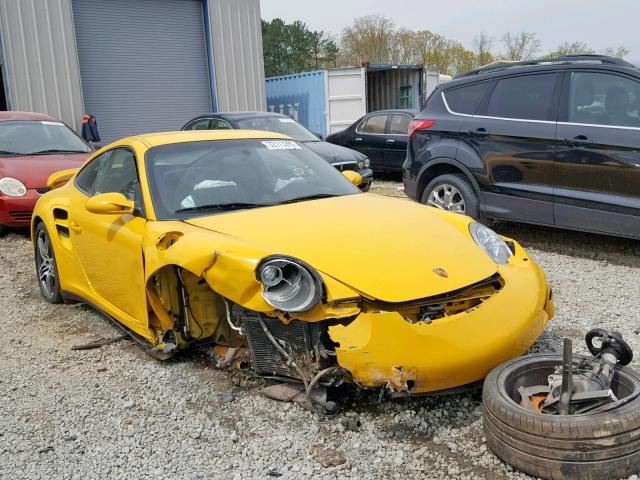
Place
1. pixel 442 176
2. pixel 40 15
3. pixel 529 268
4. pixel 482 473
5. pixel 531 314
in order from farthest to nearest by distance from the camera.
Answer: pixel 40 15 < pixel 442 176 < pixel 529 268 < pixel 531 314 < pixel 482 473

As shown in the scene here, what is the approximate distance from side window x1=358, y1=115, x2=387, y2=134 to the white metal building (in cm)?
736

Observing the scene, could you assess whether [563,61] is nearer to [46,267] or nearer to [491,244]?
[491,244]

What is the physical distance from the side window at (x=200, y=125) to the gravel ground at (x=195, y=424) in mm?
6534

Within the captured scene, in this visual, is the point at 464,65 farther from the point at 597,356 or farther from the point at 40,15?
the point at 597,356

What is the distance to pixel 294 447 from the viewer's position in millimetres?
2795

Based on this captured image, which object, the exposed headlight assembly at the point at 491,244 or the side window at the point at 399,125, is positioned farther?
the side window at the point at 399,125

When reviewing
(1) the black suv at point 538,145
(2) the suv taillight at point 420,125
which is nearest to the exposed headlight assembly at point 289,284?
(1) the black suv at point 538,145

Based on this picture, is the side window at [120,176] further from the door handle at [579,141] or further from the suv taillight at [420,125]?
the door handle at [579,141]

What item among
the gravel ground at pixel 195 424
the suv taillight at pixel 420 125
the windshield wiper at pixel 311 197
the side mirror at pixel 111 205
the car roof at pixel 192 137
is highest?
the car roof at pixel 192 137

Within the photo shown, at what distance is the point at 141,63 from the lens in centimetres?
1761

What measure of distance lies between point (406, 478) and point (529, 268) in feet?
4.73

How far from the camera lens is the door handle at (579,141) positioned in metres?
5.66

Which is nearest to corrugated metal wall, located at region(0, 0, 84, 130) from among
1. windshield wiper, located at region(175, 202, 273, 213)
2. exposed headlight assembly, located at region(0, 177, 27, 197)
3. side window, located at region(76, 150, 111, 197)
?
exposed headlight assembly, located at region(0, 177, 27, 197)

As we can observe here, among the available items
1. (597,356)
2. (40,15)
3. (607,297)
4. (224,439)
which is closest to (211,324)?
(224,439)
